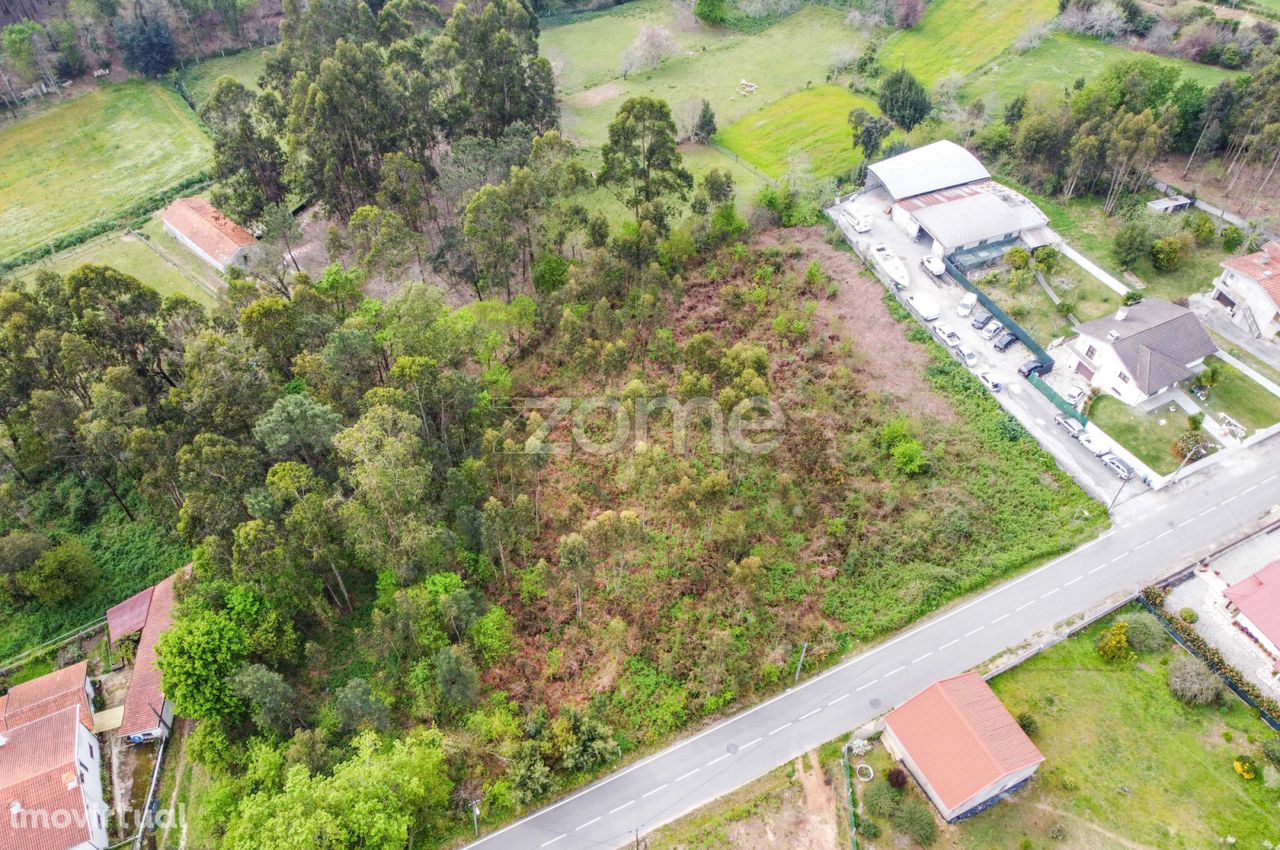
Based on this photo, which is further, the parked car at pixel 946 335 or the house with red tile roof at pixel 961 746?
the parked car at pixel 946 335

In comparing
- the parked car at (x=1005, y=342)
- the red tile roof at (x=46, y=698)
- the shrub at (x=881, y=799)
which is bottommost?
the shrub at (x=881, y=799)

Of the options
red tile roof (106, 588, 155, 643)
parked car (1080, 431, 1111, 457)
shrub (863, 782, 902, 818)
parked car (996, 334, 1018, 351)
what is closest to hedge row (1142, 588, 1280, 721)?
parked car (1080, 431, 1111, 457)

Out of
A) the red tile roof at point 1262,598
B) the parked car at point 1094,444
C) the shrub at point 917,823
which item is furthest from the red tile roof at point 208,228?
the red tile roof at point 1262,598

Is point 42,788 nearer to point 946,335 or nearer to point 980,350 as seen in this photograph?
point 946,335

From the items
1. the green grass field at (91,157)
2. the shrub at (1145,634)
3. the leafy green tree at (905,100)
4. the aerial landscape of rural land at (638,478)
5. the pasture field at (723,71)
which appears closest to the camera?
the aerial landscape of rural land at (638,478)

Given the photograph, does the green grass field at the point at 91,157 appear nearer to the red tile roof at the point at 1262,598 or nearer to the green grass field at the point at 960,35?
the green grass field at the point at 960,35
